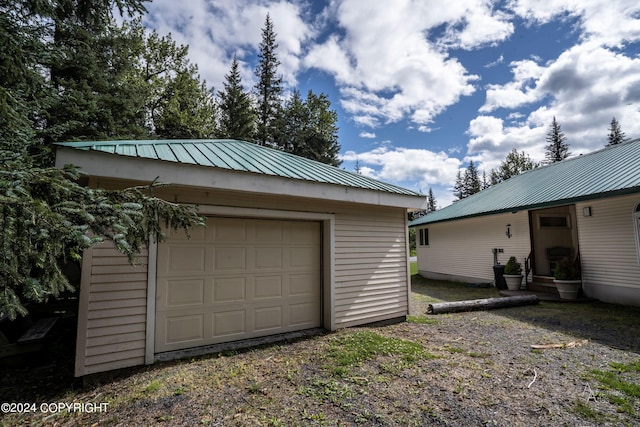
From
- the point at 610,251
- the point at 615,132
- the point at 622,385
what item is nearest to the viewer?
the point at 622,385

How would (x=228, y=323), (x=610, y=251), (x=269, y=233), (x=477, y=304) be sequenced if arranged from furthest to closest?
(x=610, y=251)
(x=477, y=304)
(x=269, y=233)
(x=228, y=323)

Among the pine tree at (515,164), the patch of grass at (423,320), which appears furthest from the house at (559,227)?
the pine tree at (515,164)

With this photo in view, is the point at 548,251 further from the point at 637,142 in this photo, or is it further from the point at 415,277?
the point at 415,277

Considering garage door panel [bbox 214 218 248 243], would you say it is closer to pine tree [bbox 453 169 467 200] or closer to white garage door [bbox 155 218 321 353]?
white garage door [bbox 155 218 321 353]

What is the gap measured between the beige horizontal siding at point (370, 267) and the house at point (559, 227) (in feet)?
17.2

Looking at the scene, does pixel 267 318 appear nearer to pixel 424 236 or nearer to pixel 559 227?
pixel 559 227

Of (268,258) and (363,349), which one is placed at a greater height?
(268,258)

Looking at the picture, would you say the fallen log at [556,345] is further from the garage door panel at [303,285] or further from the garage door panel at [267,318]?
the garage door panel at [267,318]

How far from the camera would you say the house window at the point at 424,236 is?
15283mm

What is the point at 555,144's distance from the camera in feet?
118

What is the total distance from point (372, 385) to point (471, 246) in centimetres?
1078

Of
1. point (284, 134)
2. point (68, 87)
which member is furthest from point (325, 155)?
point (68, 87)

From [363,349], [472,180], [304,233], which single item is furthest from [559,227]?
[472,180]

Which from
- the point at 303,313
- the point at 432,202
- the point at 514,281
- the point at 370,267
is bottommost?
the point at 514,281
